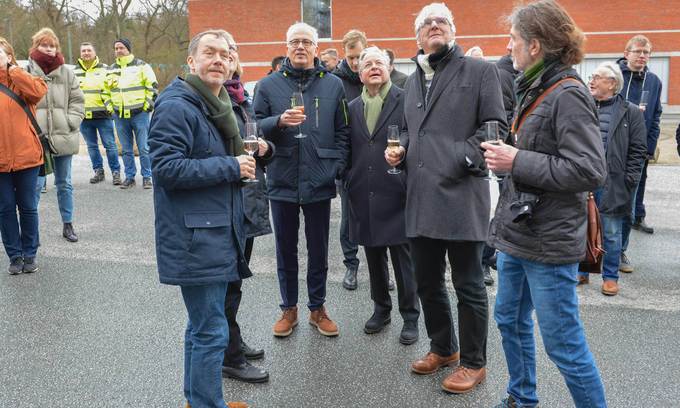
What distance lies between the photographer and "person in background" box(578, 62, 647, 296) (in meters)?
5.54

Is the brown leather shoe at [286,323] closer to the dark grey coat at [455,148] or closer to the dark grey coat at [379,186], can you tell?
the dark grey coat at [379,186]

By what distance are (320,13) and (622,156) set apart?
29.9 m

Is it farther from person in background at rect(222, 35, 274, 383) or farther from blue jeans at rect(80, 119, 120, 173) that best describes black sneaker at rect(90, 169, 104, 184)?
person in background at rect(222, 35, 274, 383)

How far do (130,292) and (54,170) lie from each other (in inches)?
103

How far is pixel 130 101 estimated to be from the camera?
1017 centimetres

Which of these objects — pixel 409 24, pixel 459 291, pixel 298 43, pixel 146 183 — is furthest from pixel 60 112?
pixel 409 24

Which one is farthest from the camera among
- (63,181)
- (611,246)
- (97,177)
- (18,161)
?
(97,177)

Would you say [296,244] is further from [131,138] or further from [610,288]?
[131,138]

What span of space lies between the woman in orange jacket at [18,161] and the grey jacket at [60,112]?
0.97 metres

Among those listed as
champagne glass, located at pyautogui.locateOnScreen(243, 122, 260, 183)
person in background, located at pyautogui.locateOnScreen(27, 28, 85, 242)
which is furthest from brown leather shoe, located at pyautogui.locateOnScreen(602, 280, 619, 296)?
person in background, located at pyautogui.locateOnScreen(27, 28, 85, 242)

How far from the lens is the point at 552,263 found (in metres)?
2.89

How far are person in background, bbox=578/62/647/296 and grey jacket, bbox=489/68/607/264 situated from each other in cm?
293

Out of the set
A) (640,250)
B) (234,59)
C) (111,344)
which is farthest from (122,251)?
(640,250)

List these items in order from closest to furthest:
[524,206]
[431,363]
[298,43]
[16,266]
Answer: [524,206]
[431,363]
[298,43]
[16,266]
